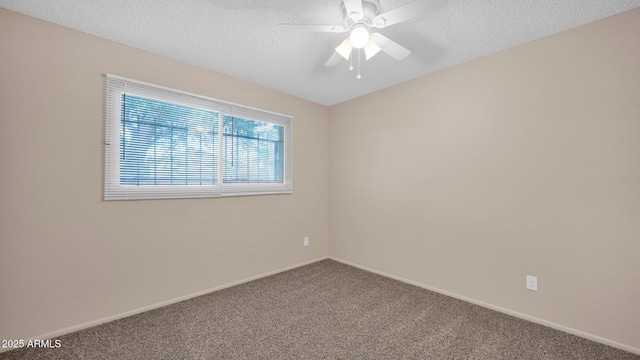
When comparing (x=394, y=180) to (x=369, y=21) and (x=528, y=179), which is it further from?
(x=369, y=21)

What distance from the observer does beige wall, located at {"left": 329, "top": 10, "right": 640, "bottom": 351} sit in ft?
5.87

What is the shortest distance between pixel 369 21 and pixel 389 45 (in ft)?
0.77

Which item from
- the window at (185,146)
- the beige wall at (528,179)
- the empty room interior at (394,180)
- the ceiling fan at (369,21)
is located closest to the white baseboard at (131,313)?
the empty room interior at (394,180)

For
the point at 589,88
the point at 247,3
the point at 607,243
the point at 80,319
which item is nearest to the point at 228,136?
the point at 247,3

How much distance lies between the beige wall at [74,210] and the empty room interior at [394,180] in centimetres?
1

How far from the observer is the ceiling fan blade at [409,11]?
138 cm

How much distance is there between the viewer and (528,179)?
7.06 feet

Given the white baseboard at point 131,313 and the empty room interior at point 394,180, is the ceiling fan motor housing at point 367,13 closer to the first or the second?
the empty room interior at point 394,180

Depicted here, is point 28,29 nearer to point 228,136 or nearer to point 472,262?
point 228,136

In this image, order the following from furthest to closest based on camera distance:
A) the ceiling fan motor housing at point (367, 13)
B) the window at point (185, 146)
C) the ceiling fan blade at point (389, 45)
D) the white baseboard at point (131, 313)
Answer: the window at point (185, 146)
the white baseboard at point (131, 313)
the ceiling fan blade at point (389, 45)
the ceiling fan motor housing at point (367, 13)

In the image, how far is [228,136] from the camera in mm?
2875

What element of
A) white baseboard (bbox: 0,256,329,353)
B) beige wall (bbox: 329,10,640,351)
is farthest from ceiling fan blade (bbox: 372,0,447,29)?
white baseboard (bbox: 0,256,329,353)

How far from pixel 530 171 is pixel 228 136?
298cm

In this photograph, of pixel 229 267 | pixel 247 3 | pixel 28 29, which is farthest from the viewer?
pixel 229 267
